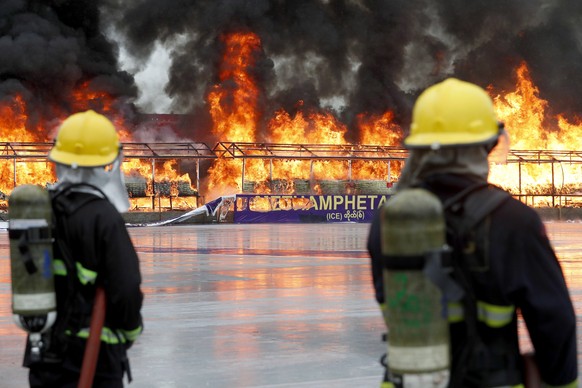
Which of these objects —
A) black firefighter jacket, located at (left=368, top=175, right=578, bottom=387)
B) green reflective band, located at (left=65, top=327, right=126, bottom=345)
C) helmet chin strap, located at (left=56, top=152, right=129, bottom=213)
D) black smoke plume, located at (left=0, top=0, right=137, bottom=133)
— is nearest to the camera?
black firefighter jacket, located at (left=368, top=175, right=578, bottom=387)

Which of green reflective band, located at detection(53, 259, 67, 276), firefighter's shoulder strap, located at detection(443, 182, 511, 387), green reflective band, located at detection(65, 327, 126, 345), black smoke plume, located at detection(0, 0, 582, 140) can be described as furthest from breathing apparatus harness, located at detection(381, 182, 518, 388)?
black smoke plume, located at detection(0, 0, 582, 140)

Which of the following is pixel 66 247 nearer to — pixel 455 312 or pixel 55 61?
pixel 455 312

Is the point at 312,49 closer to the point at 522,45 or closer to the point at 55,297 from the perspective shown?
the point at 522,45

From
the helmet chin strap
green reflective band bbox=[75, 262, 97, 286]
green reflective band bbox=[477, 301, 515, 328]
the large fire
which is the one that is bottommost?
green reflective band bbox=[477, 301, 515, 328]

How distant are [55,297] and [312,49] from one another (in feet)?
199

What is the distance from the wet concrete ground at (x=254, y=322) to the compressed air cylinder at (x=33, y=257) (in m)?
3.46

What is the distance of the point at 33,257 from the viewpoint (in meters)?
3.98

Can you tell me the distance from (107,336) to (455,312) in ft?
4.97

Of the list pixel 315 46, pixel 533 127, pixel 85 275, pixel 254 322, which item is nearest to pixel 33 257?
pixel 85 275

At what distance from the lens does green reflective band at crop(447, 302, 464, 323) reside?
3.08 metres

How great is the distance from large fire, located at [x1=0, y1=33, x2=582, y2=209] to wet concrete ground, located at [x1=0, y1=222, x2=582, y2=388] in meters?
29.0

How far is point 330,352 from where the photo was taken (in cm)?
864

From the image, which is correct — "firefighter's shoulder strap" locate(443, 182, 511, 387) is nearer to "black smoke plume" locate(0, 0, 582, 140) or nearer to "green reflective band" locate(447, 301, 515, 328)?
"green reflective band" locate(447, 301, 515, 328)

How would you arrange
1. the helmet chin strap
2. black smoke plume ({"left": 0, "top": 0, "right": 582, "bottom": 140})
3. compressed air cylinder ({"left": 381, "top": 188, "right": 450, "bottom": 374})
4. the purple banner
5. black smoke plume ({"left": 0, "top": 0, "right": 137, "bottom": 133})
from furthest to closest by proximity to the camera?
1. black smoke plume ({"left": 0, "top": 0, "right": 582, "bottom": 140})
2. black smoke plume ({"left": 0, "top": 0, "right": 137, "bottom": 133})
3. the purple banner
4. the helmet chin strap
5. compressed air cylinder ({"left": 381, "top": 188, "right": 450, "bottom": 374})
